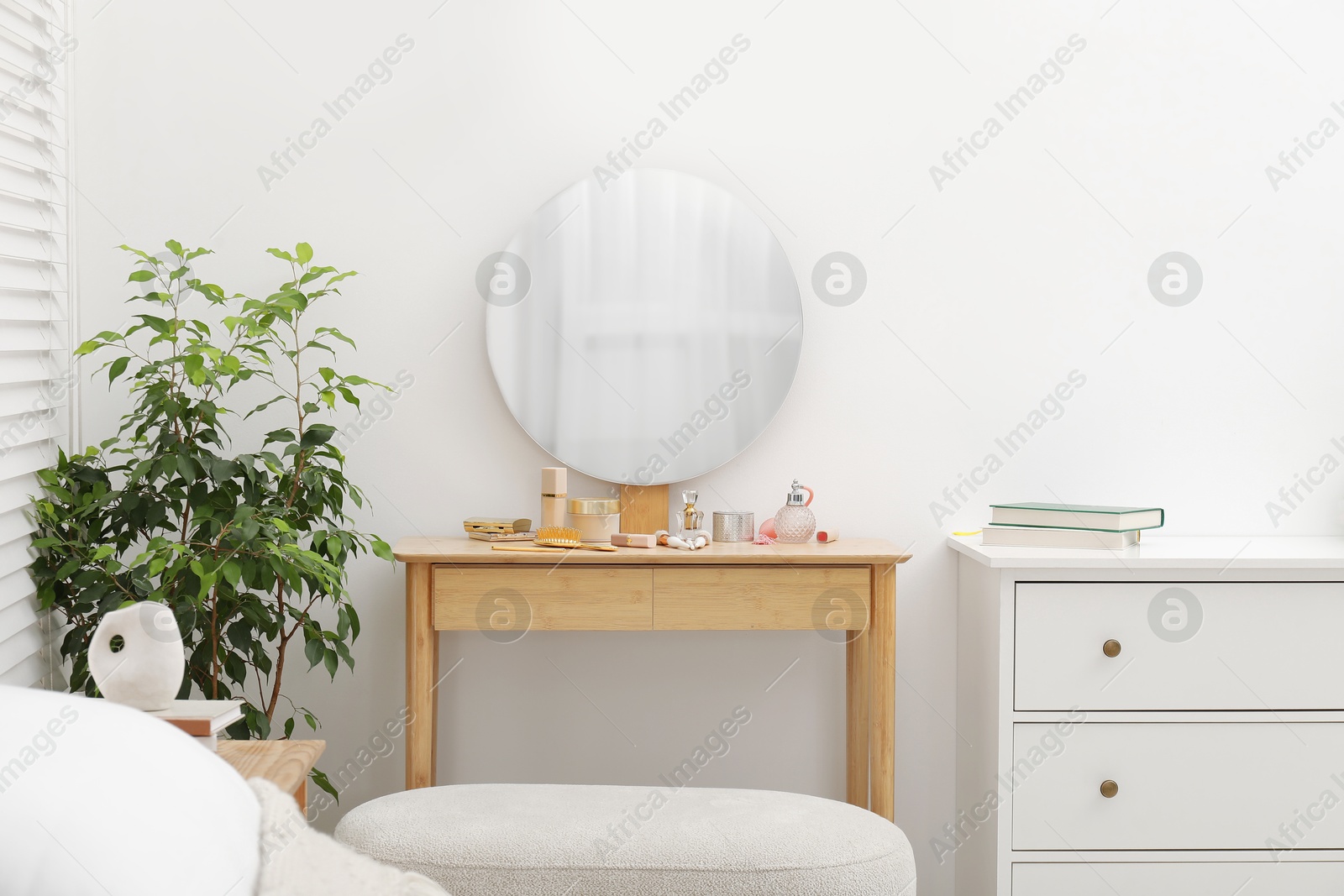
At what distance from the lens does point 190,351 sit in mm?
1868

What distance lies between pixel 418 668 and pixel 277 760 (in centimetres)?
64

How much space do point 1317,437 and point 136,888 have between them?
100 inches

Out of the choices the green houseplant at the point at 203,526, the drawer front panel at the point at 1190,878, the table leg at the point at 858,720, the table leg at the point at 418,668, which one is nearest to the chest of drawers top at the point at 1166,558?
the table leg at the point at 858,720

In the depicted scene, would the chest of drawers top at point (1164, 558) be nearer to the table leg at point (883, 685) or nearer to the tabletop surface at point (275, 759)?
the table leg at point (883, 685)

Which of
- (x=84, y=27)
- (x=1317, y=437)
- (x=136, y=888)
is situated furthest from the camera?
(x=1317, y=437)

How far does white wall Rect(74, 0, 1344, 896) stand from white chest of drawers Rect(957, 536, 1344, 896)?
408mm

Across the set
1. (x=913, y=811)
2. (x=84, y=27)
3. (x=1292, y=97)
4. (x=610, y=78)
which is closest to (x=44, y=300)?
(x=84, y=27)

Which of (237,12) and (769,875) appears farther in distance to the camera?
(237,12)

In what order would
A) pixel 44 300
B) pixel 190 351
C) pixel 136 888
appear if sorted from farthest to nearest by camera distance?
pixel 44 300 < pixel 190 351 < pixel 136 888

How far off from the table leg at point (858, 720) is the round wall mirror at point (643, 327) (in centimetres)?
53

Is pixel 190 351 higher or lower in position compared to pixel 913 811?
higher

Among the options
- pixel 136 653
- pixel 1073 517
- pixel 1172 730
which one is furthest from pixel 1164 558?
pixel 136 653

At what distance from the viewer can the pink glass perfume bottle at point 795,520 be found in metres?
2.11

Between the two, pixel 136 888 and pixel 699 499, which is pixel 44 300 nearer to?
pixel 699 499
